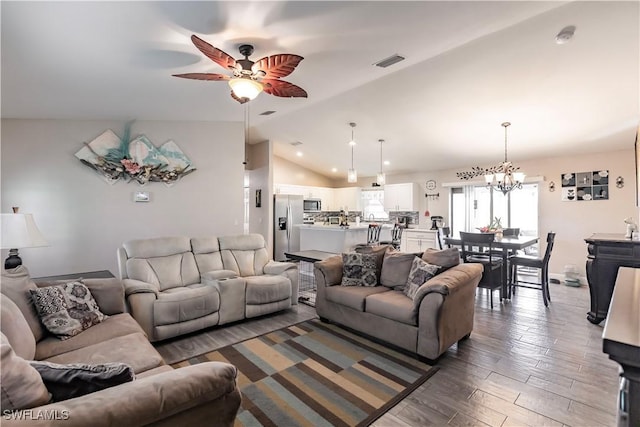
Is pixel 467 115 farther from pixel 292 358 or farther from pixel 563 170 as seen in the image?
pixel 292 358

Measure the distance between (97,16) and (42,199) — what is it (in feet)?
10.4

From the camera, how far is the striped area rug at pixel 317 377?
200cm

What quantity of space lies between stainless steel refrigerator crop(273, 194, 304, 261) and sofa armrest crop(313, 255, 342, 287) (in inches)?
164

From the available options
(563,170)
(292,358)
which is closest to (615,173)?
(563,170)

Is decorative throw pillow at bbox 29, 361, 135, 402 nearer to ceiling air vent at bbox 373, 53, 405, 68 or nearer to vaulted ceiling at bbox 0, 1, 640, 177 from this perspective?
vaulted ceiling at bbox 0, 1, 640, 177

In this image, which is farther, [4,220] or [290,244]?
[290,244]

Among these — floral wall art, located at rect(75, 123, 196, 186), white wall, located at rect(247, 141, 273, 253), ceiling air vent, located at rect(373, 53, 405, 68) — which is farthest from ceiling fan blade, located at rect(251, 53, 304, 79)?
white wall, located at rect(247, 141, 273, 253)

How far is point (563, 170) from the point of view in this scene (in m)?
5.71

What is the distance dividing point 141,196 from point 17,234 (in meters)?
2.48

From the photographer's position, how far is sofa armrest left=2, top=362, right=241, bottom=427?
1000 millimetres

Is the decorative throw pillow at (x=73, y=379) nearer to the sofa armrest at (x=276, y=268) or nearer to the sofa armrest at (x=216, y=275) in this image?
the sofa armrest at (x=216, y=275)

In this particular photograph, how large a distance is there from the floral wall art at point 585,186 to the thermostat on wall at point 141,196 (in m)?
7.35

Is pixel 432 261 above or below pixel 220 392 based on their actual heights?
above

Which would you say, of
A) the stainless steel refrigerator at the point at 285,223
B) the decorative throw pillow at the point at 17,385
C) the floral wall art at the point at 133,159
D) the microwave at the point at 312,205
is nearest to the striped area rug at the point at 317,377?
the decorative throw pillow at the point at 17,385
